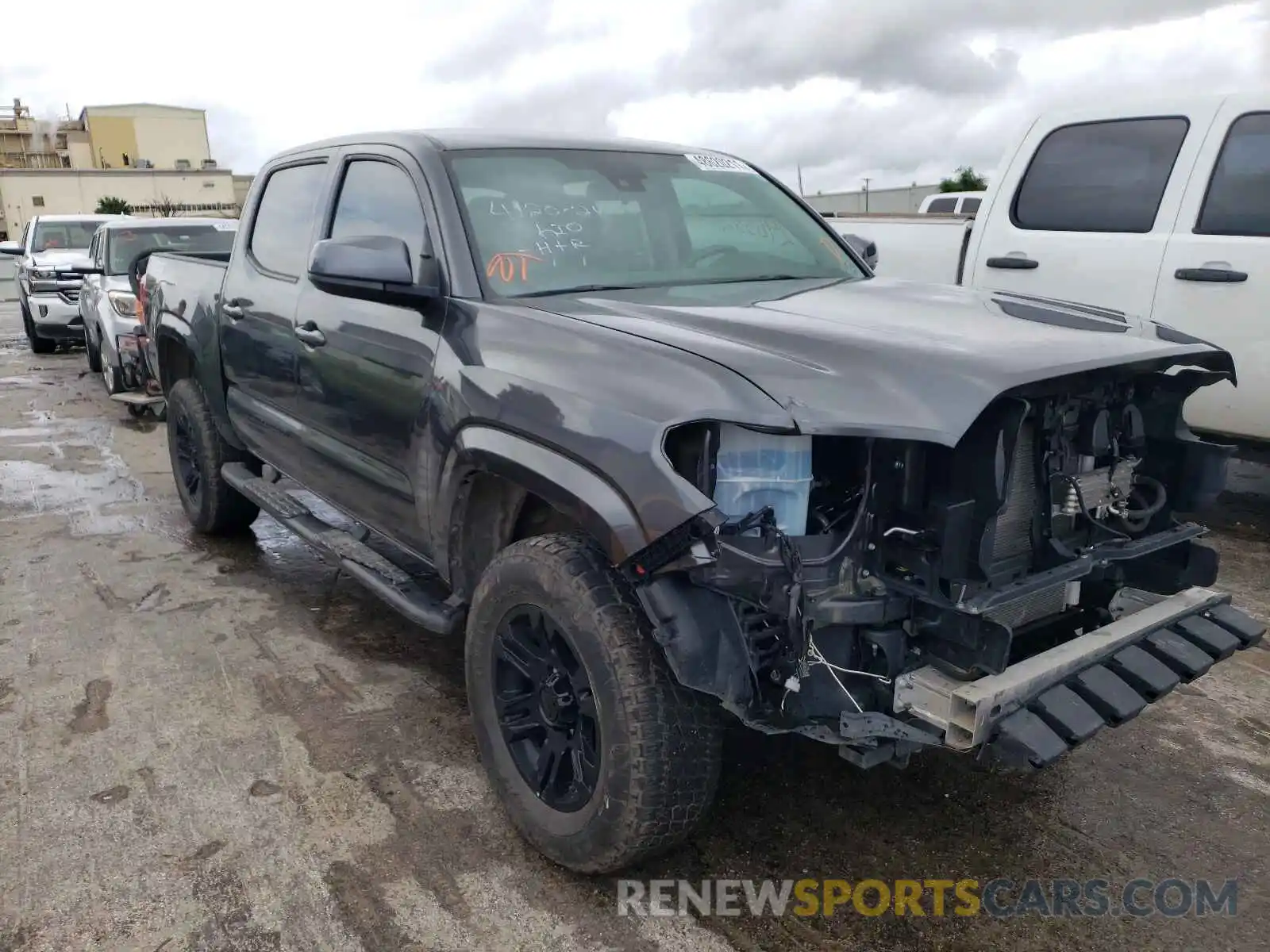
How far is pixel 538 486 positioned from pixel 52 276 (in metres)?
13.7

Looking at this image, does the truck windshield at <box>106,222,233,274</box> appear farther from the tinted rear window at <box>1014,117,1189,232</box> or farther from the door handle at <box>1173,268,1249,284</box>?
the door handle at <box>1173,268,1249,284</box>

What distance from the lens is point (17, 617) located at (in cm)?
453

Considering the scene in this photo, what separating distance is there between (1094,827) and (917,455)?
139 cm

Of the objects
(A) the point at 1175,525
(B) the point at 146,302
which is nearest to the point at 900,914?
(A) the point at 1175,525

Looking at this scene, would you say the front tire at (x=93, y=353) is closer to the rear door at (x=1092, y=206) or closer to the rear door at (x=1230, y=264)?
the rear door at (x=1092, y=206)

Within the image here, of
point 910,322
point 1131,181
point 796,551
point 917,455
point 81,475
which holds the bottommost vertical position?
point 81,475

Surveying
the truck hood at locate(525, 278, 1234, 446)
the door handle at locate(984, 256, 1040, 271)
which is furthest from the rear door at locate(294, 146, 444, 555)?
the door handle at locate(984, 256, 1040, 271)

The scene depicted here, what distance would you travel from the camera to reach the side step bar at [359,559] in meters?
3.19

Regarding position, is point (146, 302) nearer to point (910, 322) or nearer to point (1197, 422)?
point (910, 322)

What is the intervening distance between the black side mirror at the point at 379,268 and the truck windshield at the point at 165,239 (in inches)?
326

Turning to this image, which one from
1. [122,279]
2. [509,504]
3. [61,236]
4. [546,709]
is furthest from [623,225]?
[61,236]

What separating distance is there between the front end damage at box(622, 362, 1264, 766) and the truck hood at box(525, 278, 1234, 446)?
7cm

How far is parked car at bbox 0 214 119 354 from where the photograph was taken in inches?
539

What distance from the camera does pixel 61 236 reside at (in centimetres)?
1521
